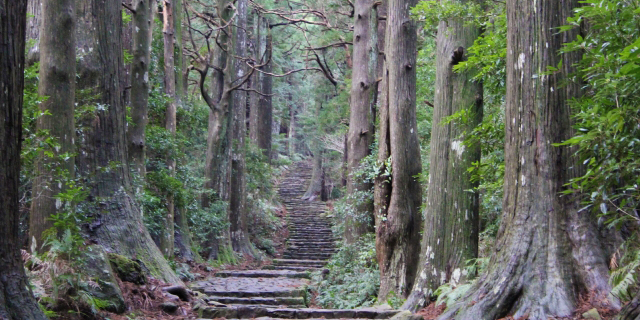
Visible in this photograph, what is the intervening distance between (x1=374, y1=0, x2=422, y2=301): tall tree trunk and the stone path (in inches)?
77.4

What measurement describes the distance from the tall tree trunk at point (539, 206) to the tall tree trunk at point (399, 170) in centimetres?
447

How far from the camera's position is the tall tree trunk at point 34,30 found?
27.0 ft

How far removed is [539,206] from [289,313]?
3.46 metres

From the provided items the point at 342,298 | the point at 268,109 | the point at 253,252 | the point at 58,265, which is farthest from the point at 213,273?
the point at 268,109

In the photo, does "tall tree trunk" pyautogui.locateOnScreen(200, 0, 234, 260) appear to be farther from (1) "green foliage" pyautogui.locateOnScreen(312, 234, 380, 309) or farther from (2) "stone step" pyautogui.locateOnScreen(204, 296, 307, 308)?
(2) "stone step" pyautogui.locateOnScreen(204, 296, 307, 308)

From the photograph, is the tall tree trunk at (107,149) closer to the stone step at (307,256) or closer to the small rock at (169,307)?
the small rock at (169,307)

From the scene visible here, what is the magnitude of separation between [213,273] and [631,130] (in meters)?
12.7

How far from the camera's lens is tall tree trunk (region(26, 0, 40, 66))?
27.0ft

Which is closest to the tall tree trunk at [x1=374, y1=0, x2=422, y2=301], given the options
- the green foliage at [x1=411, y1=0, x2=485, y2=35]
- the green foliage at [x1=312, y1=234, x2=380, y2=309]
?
the green foliage at [x1=312, y1=234, x2=380, y2=309]

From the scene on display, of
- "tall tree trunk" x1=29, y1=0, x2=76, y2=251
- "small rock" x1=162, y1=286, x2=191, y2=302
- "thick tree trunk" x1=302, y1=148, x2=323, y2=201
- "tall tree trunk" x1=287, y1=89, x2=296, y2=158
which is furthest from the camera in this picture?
"tall tree trunk" x1=287, y1=89, x2=296, y2=158

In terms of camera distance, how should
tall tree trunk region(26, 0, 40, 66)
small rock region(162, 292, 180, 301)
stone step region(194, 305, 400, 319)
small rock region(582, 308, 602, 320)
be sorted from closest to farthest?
small rock region(582, 308, 602, 320), stone step region(194, 305, 400, 319), small rock region(162, 292, 180, 301), tall tree trunk region(26, 0, 40, 66)

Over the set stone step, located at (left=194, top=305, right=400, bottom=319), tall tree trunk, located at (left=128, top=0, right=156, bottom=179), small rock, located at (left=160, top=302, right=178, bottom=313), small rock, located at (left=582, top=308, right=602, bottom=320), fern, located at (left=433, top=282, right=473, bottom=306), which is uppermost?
tall tree trunk, located at (left=128, top=0, right=156, bottom=179)

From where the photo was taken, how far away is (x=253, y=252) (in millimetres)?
21078

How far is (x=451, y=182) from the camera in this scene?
26.3 ft
